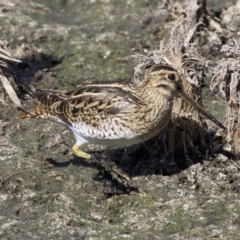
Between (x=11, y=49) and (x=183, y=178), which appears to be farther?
(x=11, y=49)

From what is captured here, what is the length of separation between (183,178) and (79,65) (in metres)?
2.44

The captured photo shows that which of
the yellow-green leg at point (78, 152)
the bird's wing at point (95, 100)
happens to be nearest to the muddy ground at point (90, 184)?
the yellow-green leg at point (78, 152)

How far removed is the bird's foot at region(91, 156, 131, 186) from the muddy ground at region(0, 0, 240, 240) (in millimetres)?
80

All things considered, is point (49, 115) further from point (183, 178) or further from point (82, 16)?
point (82, 16)

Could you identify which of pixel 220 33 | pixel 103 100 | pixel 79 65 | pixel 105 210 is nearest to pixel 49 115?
pixel 103 100

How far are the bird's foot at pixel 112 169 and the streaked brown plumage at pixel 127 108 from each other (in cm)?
15

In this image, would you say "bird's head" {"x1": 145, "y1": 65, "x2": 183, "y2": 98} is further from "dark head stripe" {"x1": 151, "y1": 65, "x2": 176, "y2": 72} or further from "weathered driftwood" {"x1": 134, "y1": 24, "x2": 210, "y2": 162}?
"weathered driftwood" {"x1": 134, "y1": 24, "x2": 210, "y2": 162}

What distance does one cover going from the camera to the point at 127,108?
6070 millimetres

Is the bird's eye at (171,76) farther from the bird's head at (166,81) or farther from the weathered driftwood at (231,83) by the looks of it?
the weathered driftwood at (231,83)

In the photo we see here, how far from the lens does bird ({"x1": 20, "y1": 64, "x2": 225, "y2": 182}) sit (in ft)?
19.8

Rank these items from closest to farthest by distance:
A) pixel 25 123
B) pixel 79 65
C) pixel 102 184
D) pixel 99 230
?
pixel 99 230
pixel 102 184
pixel 25 123
pixel 79 65

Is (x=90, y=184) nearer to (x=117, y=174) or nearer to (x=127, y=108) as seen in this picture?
(x=117, y=174)

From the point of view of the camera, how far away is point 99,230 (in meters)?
5.84

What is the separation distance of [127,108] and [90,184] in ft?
2.56
